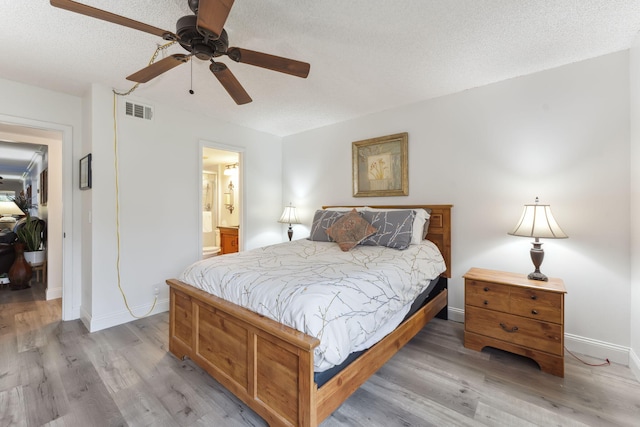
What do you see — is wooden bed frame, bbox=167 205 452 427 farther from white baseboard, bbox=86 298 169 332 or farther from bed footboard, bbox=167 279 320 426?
white baseboard, bbox=86 298 169 332

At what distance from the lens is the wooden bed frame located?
131cm

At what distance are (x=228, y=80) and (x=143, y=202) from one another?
197 centimetres

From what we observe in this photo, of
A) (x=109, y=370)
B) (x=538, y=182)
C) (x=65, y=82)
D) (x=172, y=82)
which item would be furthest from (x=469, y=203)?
(x=65, y=82)

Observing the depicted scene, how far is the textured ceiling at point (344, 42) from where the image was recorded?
1.68 meters

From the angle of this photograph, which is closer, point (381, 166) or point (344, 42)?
point (344, 42)

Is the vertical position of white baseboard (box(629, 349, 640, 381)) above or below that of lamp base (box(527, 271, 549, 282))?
below

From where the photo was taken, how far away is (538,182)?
2482mm

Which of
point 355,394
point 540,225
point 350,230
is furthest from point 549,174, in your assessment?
point 355,394

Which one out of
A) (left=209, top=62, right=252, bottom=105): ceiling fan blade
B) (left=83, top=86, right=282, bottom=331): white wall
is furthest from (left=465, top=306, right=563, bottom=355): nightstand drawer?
(left=83, top=86, right=282, bottom=331): white wall

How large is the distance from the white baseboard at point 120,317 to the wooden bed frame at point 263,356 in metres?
1.05

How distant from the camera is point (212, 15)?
123cm

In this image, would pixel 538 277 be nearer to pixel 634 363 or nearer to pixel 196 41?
pixel 634 363

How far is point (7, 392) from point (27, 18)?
2.40m

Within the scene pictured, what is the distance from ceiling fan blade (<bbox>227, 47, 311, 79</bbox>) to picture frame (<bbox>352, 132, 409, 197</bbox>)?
6.34 ft
